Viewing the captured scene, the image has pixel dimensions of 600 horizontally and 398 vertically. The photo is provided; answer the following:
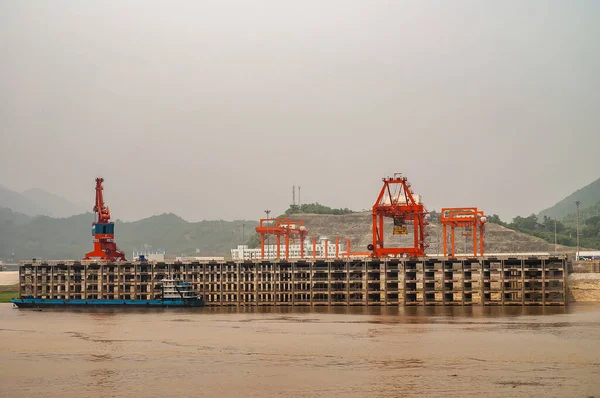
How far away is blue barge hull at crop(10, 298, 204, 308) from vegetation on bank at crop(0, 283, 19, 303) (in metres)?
25.2

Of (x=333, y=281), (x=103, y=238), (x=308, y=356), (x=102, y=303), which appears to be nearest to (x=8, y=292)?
(x=103, y=238)

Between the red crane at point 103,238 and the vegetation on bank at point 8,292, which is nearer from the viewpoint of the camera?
the red crane at point 103,238

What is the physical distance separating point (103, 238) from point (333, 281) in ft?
134

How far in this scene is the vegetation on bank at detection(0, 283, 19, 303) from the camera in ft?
532

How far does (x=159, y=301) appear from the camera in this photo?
416ft

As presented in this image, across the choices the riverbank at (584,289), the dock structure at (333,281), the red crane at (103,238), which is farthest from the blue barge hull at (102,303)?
the riverbank at (584,289)

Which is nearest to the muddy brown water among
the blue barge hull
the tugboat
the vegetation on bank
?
the blue barge hull

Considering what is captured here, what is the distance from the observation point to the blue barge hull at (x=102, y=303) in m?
126

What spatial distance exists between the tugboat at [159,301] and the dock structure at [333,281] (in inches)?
117

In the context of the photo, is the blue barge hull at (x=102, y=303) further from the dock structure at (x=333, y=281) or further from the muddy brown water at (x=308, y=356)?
the muddy brown water at (x=308, y=356)

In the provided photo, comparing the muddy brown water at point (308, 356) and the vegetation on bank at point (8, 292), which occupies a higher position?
the vegetation on bank at point (8, 292)

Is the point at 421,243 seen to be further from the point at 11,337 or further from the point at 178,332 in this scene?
the point at 11,337

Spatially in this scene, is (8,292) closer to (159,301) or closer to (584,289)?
(159,301)

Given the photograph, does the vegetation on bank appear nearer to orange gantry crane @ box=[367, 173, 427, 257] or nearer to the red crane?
the red crane
